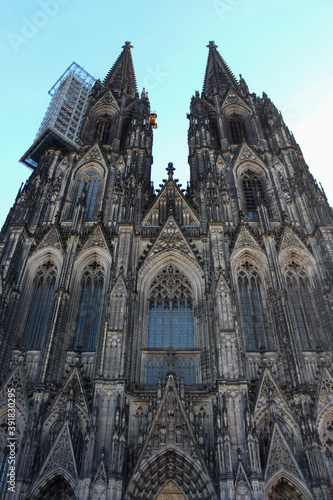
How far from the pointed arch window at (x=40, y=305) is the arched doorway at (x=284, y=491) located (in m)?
11.0

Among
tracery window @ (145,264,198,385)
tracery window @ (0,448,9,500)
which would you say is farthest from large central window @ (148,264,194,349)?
tracery window @ (0,448,9,500)

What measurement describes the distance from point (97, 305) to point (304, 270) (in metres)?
10.3

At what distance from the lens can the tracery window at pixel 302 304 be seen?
19125mm

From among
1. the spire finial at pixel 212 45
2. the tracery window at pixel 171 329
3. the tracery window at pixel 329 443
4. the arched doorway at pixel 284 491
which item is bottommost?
the arched doorway at pixel 284 491

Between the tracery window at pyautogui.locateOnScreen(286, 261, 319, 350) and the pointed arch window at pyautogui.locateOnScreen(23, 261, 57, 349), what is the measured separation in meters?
11.6

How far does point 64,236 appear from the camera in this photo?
2273cm

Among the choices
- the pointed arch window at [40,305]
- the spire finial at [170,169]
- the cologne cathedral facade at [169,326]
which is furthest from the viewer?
the spire finial at [170,169]

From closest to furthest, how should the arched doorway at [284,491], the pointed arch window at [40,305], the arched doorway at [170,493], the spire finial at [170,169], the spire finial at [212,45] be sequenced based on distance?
the arched doorway at [284,491]
the arched doorway at [170,493]
the pointed arch window at [40,305]
the spire finial at [170,169]
the spire finial at [212,45]

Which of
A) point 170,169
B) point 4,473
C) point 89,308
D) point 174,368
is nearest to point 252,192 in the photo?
point 170,169

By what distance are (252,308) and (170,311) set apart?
387cm

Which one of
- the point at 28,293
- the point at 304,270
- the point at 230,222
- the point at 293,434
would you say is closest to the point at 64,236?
the point at 28,293

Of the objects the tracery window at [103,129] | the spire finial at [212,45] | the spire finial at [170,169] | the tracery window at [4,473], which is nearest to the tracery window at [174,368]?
the tracery window at [4,473]

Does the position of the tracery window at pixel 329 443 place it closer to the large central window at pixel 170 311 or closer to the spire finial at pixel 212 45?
the large central window at pixel 170 311

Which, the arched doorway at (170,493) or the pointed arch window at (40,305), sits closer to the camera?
the arched doorway at (170,493)
